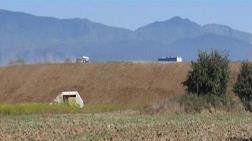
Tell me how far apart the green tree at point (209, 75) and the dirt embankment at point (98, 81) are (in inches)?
886

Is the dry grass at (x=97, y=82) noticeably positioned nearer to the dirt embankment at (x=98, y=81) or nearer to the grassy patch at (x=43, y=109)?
the dirt embankment at (x=98, y=81)

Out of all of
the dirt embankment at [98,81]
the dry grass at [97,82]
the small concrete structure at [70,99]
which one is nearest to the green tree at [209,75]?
the small concrete structure at [70,99]

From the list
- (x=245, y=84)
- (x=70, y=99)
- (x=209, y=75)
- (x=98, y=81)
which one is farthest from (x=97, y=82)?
(x=245, y=84)

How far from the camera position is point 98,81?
10494 centimetres

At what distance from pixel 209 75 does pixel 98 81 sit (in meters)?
39.6

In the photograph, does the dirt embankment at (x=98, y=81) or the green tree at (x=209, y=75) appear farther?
the dirt embankment at (x=98, y=81)

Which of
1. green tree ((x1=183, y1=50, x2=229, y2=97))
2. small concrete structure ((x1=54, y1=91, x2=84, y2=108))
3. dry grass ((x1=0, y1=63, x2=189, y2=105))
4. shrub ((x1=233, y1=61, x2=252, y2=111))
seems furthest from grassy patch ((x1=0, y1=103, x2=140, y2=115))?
dry grass ((x1=0, y1=63, x2=189, y2=105))

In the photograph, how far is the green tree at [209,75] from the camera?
66188 mm

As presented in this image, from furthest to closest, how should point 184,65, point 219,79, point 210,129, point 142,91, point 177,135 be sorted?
point 184,65 → point 142,91 → point 219,79 → point 210,129 → point 177,135

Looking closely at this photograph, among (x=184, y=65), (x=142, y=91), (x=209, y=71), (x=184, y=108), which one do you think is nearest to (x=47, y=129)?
(x=184, y=108)

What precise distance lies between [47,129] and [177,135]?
7342 mm

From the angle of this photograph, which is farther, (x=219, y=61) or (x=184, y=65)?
(x=184, y=65)

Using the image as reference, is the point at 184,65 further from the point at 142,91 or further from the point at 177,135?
the point at 177,135

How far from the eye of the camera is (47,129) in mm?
36344
